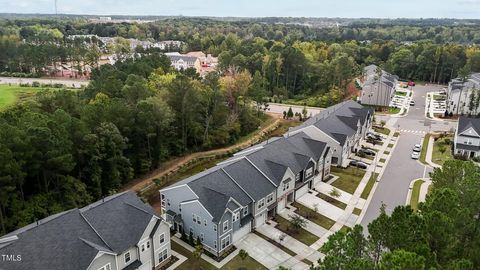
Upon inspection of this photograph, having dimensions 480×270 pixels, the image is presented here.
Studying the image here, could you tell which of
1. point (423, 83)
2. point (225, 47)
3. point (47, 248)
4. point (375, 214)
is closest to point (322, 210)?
point (375, 214)

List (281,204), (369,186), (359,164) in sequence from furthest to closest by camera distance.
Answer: (359,164)
(369,186)
(281,204)

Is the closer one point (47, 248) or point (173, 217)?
point (47, 248)

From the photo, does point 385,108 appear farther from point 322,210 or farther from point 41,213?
point 41,213

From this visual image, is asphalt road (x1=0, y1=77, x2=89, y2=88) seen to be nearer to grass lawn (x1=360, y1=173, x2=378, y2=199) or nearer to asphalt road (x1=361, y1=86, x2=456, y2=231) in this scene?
asphalt road (x1=361, y1=86, x2=456, y2=231)

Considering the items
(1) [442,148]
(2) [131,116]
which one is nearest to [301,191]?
(2) [131,116]

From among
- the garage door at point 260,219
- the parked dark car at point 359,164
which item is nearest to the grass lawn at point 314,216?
the garage door at point 260,219

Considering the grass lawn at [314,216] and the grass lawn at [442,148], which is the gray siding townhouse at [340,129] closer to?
the grass lawn at [442,148]

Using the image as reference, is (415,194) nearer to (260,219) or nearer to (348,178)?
(348,178)
